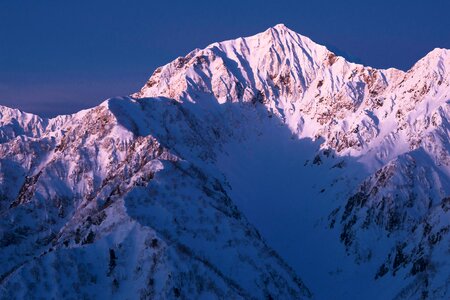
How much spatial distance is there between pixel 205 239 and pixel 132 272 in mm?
25956

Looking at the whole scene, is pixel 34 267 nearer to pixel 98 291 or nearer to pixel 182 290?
pixel 98 291

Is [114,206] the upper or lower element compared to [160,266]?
upper

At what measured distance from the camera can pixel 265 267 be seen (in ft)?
607

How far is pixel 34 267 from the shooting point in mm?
161500

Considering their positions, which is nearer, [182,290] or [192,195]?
[182,290]

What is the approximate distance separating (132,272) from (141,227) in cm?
1101

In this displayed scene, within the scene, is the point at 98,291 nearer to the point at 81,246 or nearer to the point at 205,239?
the point at 81,246

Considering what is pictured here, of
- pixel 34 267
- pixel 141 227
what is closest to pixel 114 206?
pixel 141 227

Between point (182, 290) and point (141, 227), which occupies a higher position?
point (141, 227)

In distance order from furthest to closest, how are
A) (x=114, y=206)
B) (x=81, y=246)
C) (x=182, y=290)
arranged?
1. (x=114, y=206)
2. (x=81, y=246)
3. (x=182, y=290)

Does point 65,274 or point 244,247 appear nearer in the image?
point 65,274

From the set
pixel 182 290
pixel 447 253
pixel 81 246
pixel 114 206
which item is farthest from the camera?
pixel 447 253

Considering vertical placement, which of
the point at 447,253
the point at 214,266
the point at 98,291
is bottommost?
the point at 98,291

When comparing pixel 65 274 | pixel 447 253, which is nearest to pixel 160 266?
pixel 65 274
